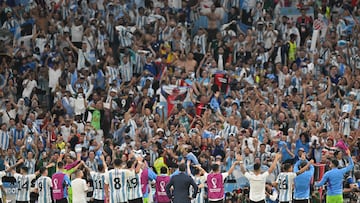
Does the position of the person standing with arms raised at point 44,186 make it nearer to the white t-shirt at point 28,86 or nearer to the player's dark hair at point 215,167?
the player's dark hair at point 215,167

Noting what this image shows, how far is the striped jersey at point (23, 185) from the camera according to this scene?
2600 centimetres

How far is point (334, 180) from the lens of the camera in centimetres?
2447

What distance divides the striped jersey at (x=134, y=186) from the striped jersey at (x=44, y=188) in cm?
198

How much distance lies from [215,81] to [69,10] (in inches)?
239

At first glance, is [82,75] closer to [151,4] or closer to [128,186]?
[151,4]

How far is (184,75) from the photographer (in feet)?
103

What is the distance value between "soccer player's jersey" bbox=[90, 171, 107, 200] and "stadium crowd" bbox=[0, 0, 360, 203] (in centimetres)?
3

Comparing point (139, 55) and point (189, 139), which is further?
point (139, 55)

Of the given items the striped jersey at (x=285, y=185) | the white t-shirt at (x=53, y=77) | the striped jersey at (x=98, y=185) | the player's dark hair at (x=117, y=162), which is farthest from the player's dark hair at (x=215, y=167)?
the white t-shirt at (x=53, y=77)

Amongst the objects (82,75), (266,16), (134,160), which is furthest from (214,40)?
(134,160)

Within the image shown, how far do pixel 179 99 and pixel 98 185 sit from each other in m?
5.94

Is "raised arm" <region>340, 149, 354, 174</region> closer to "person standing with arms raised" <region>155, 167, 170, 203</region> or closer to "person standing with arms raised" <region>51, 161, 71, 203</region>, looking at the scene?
"person standing with arms raised" <region>155, 167, 170, 203</region>

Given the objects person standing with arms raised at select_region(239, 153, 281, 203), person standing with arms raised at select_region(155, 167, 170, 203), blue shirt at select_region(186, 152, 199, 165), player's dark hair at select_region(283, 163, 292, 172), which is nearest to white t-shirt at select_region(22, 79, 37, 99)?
blue shirt at select_region(186, 152, 199, 165)

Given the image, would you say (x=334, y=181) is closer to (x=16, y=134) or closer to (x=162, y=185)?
(x=162, y=185)
